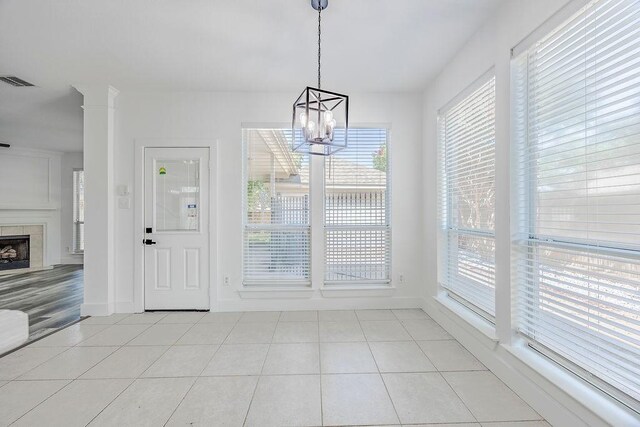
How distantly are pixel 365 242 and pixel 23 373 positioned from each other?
135 inches

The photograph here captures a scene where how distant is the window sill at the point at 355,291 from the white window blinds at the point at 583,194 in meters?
1.84

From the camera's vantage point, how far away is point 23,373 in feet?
7.77

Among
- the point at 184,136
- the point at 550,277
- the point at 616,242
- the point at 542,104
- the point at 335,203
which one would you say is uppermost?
the point at 184,136

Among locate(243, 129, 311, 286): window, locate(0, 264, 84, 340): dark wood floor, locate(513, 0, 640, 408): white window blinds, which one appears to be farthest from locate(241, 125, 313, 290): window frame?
locate(513, 0, 640, 408): white window blinds

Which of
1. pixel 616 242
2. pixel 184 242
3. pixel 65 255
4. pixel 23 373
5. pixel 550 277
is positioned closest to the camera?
pixel 616 242

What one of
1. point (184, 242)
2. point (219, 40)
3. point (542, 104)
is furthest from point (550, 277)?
point (184, 242)

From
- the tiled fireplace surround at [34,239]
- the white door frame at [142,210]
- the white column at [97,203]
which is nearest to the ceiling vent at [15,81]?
the white column at [97,203]

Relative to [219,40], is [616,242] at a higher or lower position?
lower

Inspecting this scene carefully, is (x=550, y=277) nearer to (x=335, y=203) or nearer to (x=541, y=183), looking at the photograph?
(x=541, y=183)

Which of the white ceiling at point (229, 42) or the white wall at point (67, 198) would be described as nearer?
the white ceiling at point (229, 42)

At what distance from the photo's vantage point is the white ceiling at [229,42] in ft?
7.65

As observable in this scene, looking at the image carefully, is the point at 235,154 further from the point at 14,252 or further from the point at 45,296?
the point at 14,252

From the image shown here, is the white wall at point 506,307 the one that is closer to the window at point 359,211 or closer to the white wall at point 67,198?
the window at point 359,211

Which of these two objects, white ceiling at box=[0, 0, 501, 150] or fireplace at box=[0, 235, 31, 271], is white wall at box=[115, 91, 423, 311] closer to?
white ceiling at box=[0, 0, 501, 150]
